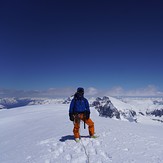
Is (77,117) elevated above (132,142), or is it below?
above

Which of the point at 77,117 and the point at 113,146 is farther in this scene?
the point at 77,117

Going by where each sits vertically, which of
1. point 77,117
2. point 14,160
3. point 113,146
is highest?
point 77,117

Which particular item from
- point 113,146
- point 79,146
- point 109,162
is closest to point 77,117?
point 79,146

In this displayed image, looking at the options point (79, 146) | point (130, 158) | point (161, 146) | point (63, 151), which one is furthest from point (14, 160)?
point (161, 146)

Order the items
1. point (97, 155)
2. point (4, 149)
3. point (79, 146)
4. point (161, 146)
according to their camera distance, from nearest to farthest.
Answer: point (97, 155) < point (161, 146) < point (79, 146) < point (4, 149)

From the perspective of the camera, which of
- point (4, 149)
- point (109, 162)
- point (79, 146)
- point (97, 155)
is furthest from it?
point (4, 149)

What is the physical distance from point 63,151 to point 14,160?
2513 millimetres

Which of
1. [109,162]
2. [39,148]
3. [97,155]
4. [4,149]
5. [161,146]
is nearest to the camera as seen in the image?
[109,162]

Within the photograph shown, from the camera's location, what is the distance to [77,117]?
38.7 feet

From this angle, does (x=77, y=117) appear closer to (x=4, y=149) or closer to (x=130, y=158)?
(x=130, y=158)

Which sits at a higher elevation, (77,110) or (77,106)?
(77,106)

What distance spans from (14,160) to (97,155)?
4308 millimetres

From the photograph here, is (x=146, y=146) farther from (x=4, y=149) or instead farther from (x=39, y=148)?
(x=4, y=149)

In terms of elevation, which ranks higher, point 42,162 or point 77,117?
point 77,117
